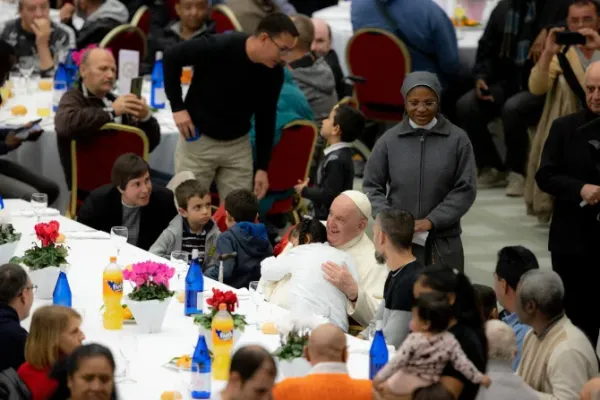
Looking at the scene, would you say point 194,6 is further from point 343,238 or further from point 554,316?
point 554,316

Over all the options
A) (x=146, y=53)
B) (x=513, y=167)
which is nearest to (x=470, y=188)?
(x=513, y=167)

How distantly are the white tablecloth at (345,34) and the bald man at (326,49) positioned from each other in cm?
55

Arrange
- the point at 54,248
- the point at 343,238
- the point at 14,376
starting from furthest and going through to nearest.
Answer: the point at 343,238
the point at 54,248
the point at 14,376

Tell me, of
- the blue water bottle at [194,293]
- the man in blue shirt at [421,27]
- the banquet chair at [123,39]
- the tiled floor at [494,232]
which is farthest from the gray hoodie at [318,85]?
the blue water bottle at [194,293]

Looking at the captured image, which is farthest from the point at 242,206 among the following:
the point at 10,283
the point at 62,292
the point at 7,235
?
the point at 10,283

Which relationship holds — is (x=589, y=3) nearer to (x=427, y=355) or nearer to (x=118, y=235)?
(x=118, y=235)

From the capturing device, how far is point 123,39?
9.72 meters

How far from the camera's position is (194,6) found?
367 inches

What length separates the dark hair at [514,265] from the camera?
5.22 metres

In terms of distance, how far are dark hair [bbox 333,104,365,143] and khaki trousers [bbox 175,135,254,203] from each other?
541 mm

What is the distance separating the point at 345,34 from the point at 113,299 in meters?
6.07

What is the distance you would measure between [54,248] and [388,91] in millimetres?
4306

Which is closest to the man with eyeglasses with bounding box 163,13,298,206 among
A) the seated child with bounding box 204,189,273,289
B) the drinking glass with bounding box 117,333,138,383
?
the seated child with bounding box 204,189,273,289

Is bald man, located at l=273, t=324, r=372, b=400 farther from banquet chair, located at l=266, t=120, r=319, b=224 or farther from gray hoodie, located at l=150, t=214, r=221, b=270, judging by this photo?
banquet chair, located at l=266, t=120, r=319, b=224
